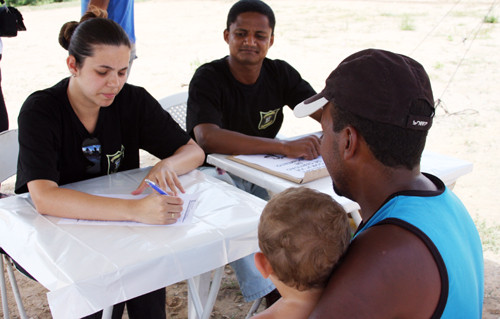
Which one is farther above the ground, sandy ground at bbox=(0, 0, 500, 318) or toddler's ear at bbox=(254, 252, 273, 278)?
toddler's ear at bbox=(254, 252, 273, 278)

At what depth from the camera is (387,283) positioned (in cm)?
96

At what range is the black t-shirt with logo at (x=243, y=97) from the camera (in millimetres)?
2734

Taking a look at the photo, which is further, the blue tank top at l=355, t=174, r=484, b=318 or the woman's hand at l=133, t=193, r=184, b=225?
the woman's hand at l=133, t=193, r=184, b=225

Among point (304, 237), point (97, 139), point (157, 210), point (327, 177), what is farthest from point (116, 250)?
point (327, 177)

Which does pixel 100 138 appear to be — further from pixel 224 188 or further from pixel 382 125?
pixel 382 125

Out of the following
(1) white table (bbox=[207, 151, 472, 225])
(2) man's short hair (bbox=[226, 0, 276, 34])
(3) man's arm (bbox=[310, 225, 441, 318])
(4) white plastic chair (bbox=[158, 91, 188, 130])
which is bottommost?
(4) white plastic chair (bbox=[158, 91, 188, 130])

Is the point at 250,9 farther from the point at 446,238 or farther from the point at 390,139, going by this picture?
the point at 446,238

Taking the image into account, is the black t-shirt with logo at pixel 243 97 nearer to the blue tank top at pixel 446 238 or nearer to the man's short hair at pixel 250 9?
the man's short hair at pixel 250 9

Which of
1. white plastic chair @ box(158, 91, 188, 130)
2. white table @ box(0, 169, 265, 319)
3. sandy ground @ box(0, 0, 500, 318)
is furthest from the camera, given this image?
sandy ground @ box(0, 0, 500, 318)

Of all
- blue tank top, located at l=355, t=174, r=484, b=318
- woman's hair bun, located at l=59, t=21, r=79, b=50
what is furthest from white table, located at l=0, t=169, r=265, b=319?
woman's hair bun, located at l=59, t=21, r=79, b=50

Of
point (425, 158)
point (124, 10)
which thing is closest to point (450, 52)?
point (124, 10)

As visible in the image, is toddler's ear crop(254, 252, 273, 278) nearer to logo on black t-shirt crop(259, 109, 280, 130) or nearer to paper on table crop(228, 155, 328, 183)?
paper on table crop(228, 155, 328, 183)

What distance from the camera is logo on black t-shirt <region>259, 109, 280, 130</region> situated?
9.61 feet

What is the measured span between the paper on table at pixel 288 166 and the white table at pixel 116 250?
0.30 meters
